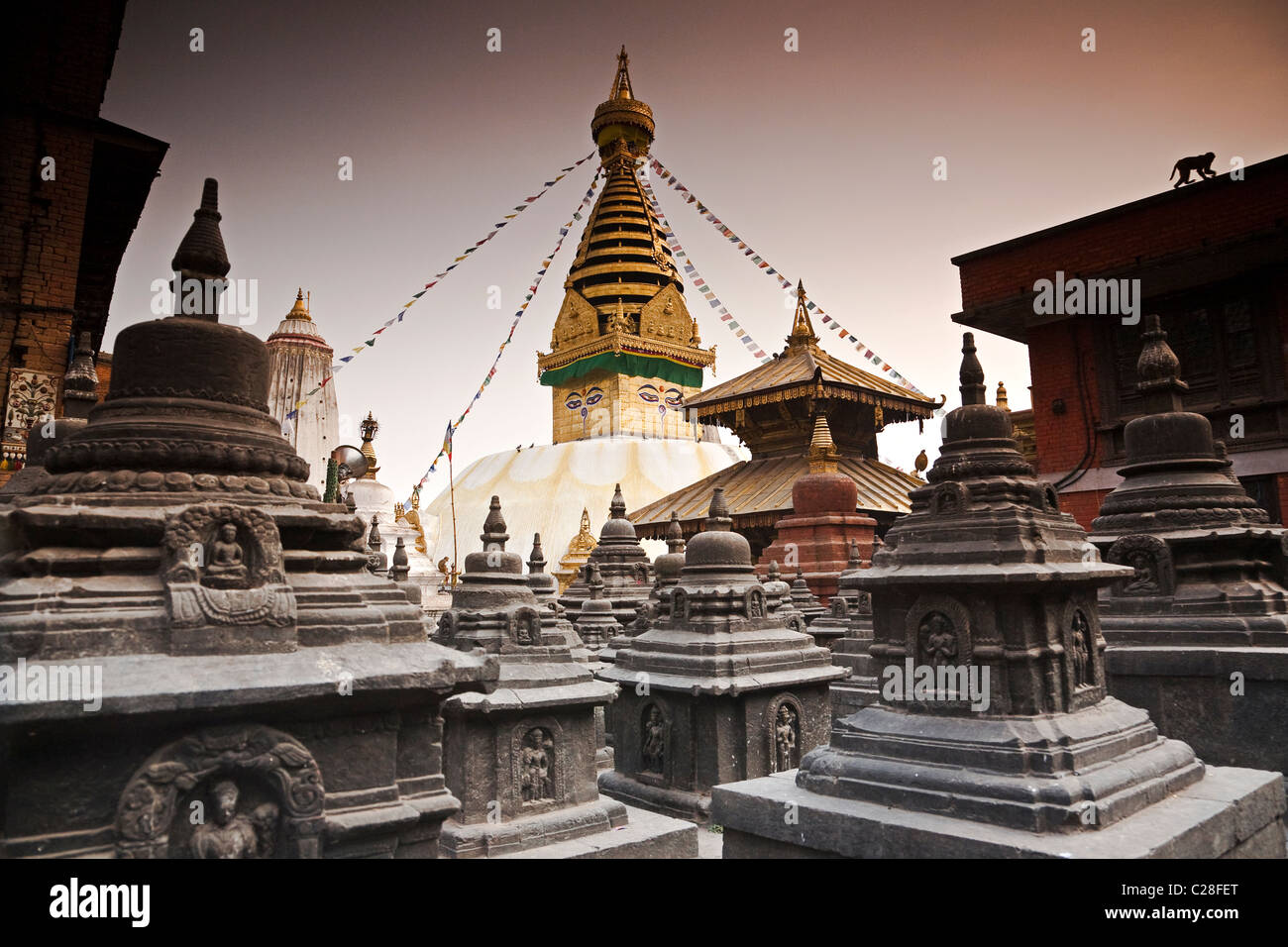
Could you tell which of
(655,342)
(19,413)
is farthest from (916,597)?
(655,342)

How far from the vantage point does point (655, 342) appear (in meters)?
34.0

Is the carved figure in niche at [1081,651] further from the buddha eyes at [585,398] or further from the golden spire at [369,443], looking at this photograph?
the buddha eyes at [585,398]

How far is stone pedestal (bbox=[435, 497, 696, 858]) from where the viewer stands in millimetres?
5258

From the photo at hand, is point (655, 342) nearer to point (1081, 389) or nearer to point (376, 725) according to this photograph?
point (1081, 389)

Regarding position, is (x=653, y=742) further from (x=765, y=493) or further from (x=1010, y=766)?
(x=765, y=493)

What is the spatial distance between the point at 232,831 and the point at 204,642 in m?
0.67

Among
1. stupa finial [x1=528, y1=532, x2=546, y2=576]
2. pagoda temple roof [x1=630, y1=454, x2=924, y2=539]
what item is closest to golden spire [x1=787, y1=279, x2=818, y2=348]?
pagoda temple roof [x1=630, y1=454, x2=924, y2=539]

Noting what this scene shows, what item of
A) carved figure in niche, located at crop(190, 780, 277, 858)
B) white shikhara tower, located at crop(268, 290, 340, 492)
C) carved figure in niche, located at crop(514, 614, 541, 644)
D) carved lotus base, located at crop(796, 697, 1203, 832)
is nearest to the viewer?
carved figure in niche, located at crop(190, 780, 277, 858)

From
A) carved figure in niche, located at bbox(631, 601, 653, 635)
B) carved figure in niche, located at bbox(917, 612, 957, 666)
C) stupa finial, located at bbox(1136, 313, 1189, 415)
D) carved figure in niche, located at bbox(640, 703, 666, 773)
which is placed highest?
stupa finial, located at bbox(1136, 313, 1189, 415)

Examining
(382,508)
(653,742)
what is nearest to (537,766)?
(653,742)

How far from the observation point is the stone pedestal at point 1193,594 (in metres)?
5.60

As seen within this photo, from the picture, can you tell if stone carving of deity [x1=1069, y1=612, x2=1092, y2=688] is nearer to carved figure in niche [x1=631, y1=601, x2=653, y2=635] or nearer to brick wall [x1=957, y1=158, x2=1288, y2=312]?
carved figure in niche [x1=631, y1=601, x2=653, y2=635]
